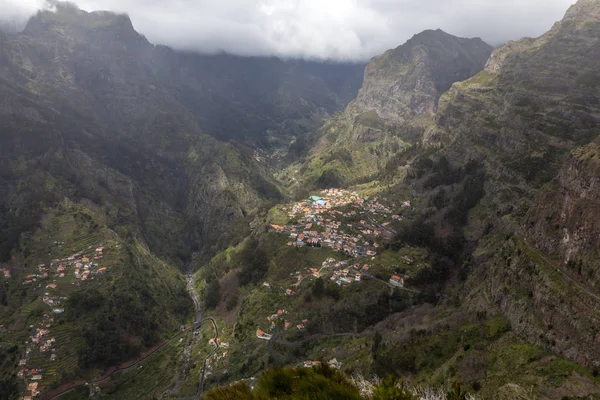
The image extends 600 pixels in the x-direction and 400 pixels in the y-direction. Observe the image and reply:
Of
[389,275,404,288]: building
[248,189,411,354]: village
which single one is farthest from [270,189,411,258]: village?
[389,275,404,288]: building

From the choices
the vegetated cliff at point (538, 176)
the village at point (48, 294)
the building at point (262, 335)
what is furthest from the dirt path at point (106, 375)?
the vegetated cliff at point (538, 176)

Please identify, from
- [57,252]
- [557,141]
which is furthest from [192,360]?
[557,141]

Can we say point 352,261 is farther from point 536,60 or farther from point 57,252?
point 536,60

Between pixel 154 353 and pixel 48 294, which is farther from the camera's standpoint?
pixel 48 294

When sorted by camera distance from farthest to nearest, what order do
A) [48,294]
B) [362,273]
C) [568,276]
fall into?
[48,294], [362,273], [568,276]

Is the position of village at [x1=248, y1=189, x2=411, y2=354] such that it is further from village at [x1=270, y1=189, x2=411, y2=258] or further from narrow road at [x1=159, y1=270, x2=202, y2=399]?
narrow road at [x1=159, y1=270, x2=202, y2=399]

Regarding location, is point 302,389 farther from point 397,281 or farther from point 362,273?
point 362,273

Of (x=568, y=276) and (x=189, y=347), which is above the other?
(x=568, y=276)

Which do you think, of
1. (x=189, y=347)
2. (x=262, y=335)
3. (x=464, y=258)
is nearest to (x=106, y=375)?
(x=189, y=347)

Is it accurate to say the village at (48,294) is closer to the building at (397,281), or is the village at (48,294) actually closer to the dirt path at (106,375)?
the dirt path at (106,375)
